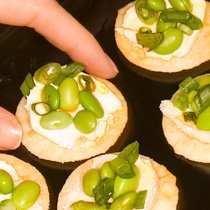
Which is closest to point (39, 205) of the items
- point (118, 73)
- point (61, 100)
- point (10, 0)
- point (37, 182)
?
point (37, 182)

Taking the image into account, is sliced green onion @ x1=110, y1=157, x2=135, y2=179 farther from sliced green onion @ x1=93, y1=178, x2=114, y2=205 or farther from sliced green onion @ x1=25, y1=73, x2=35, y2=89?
sliced green onion @ x1=25, y1=73, x2=35, y2=89

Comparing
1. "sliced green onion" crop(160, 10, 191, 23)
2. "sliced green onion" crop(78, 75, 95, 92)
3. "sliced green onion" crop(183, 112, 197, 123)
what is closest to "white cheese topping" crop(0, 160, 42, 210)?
"sliced green onion" crop(78, 75, 95, 92)

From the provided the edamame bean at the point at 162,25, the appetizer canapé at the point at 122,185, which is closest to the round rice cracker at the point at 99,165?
the appetizer canapé at the point at 122,185

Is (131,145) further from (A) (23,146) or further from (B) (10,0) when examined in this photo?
(B) (10,0)

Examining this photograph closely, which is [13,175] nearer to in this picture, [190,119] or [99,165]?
[99,165]

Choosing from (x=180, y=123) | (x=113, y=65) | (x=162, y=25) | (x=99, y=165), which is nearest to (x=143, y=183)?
(x=99, y=165)

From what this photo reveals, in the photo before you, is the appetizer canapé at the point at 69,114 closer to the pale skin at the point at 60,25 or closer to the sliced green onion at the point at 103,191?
the pale skin at the point at 60,25
